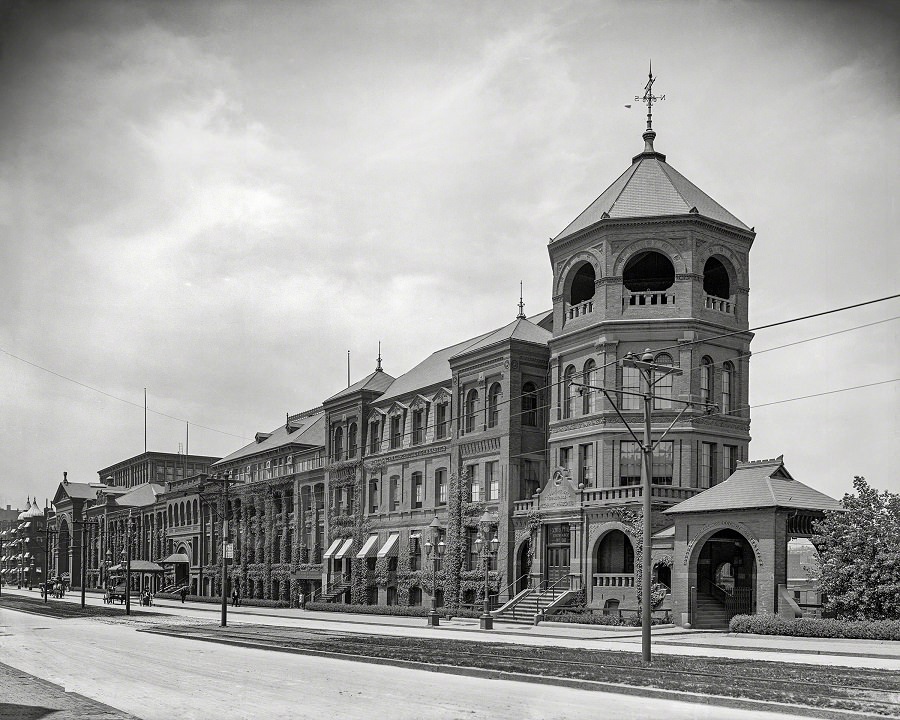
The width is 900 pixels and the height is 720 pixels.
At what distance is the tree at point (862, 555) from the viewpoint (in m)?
34.5

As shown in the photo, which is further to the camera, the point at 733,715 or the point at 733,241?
the point at 733,241

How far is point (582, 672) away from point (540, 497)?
2800 cm

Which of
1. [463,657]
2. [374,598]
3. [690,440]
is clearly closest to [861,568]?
[690,440]

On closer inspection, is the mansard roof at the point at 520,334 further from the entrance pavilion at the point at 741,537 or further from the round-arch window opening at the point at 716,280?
the entrance pavilion at the point at 741,537

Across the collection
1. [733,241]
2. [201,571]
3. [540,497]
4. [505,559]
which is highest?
[733,241]

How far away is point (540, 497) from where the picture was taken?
49.4m

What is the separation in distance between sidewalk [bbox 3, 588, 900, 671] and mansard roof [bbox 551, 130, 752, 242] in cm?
1937

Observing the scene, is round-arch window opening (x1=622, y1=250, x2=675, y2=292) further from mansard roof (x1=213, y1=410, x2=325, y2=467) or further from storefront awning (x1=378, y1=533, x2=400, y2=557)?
mansard roof (x1=213, y1=410, x2=325, y2=467)

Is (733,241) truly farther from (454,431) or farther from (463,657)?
(463,657)

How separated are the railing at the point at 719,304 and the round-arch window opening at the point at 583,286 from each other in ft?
22.2

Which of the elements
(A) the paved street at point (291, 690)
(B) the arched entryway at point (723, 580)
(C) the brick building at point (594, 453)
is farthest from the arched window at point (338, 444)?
(A) the paved street at point (291, 690)

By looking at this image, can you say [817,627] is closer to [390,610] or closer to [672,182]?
[672,182]

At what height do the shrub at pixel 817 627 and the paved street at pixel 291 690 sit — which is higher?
the paved street at pixel 291 690

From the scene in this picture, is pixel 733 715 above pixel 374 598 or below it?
above
